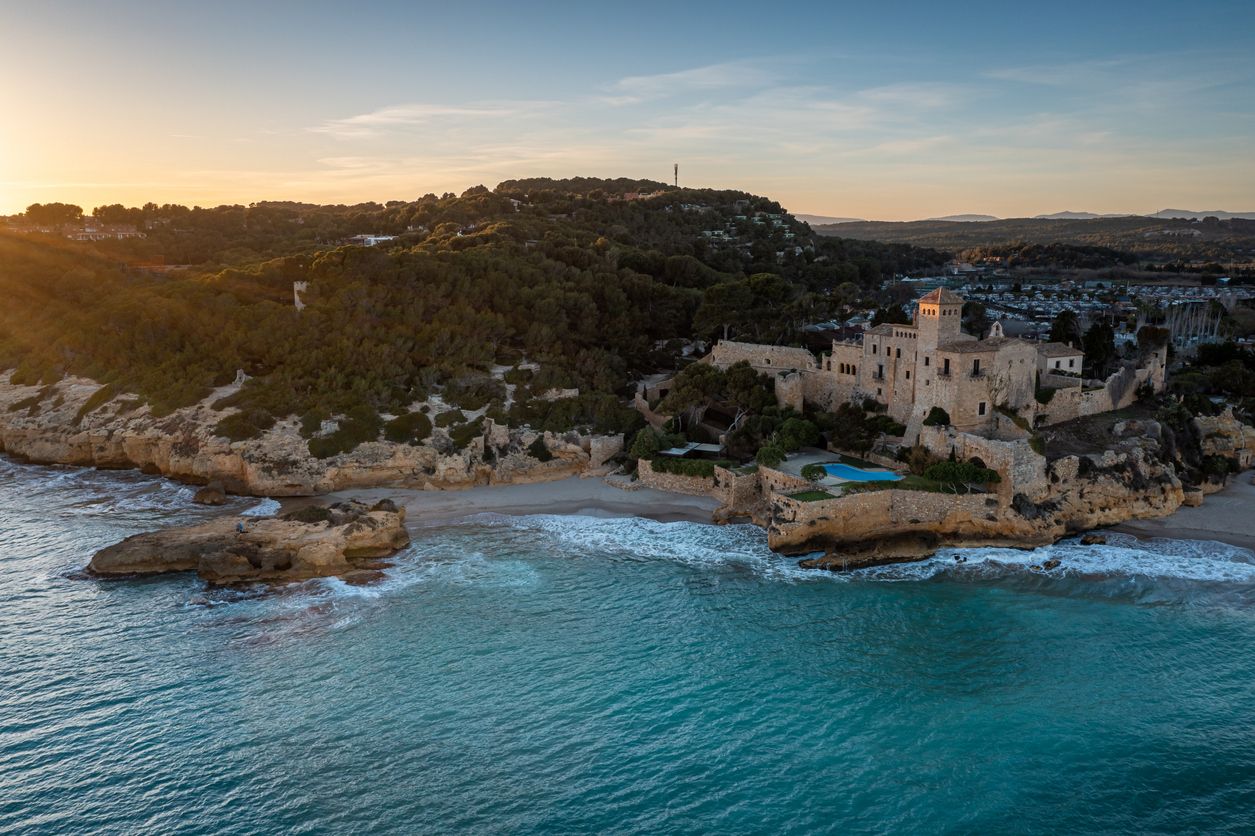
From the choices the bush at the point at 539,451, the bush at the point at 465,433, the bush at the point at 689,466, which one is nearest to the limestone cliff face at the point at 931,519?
the bush at the point at 689,466

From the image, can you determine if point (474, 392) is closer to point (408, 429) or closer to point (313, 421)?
point (408, 429)

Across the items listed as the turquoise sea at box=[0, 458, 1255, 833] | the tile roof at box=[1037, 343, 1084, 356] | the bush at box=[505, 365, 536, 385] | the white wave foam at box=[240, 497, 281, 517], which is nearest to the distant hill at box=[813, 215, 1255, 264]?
the tile roof at box=[1037, 343, 1084, 356]

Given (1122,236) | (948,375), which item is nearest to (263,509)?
(948,375)

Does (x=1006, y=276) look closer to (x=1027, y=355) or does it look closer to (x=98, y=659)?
(x=1027, y=355)

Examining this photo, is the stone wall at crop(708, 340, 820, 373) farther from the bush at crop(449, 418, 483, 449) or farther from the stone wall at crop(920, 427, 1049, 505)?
the bush at crop(449, 418, 483, 449)

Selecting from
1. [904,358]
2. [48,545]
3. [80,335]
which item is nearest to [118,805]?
[48,545]

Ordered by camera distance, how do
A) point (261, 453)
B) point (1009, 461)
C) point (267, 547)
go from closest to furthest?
point (267, 547) → point (1009, 461) → point (261, 453)

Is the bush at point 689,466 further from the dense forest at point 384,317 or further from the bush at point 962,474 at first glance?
the bush at point 962,474
